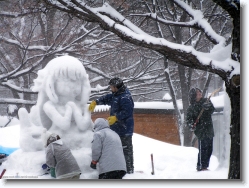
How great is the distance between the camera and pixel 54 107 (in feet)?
10.7

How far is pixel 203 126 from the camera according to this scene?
3.52 m

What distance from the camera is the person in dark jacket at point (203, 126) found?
11.5 ft

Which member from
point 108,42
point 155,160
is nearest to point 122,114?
point 155,160

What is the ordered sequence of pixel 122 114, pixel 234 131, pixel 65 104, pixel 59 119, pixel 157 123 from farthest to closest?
pixel 157 123, pixel 122 114, pixel 65 104, pixel 59 119, pixel 234 131

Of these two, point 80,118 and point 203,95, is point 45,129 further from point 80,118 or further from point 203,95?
point 203,95

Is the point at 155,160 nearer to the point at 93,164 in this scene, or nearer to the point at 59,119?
the point at 93,164

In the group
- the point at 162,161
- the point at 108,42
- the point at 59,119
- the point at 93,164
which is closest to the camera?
the point at 93,164

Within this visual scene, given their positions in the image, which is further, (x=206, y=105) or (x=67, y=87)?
(x=206, y=105)

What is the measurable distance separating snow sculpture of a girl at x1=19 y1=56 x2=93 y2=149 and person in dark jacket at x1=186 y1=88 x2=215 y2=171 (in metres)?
1.14

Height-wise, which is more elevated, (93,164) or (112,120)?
(112,120)

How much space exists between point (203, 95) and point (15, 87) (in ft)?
9.38

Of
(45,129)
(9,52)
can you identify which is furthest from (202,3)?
(9,52)

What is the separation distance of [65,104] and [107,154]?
0.75 metres

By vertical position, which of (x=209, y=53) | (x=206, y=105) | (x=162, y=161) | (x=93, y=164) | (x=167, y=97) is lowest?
(x=162, y=161)
